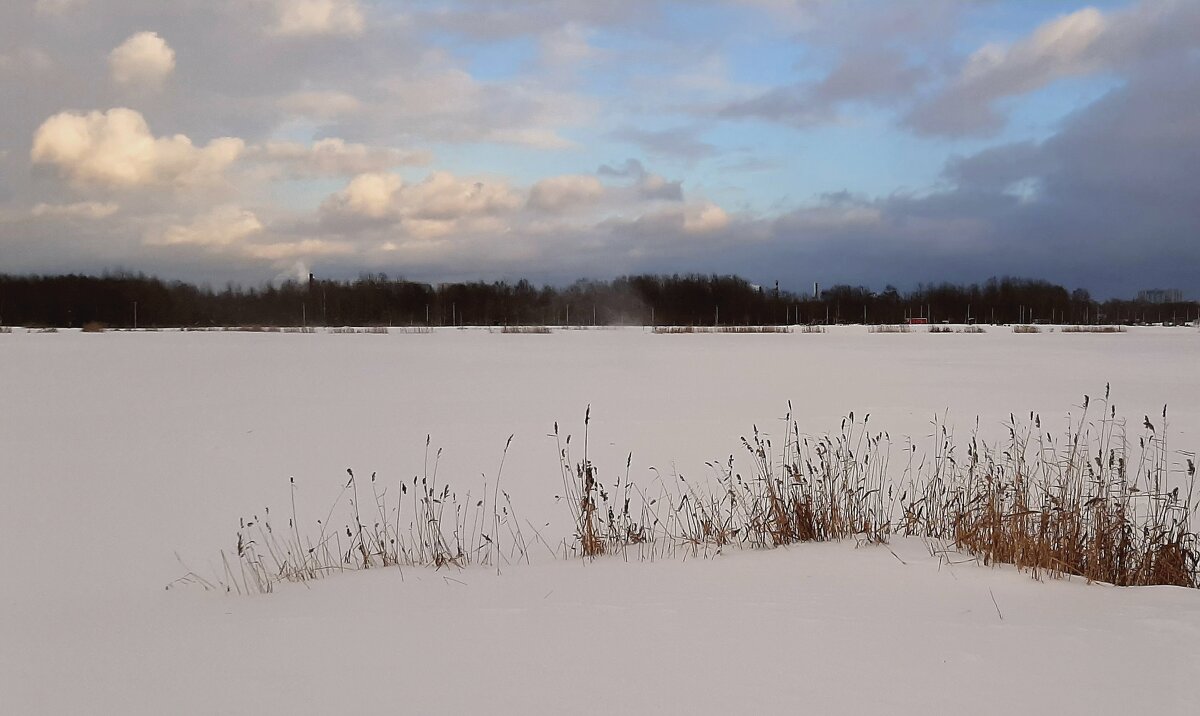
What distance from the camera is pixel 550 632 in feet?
9.37

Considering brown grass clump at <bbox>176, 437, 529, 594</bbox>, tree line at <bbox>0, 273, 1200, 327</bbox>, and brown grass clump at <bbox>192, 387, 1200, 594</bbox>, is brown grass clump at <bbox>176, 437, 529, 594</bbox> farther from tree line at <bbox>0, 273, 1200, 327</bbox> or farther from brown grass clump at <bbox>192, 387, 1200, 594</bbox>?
tree line at <bbox>0, 273, 1200, 327</bbox>

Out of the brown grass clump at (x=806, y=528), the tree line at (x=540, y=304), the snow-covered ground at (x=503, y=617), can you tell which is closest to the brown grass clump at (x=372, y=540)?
the brown grass clump at (x=806, y=528)

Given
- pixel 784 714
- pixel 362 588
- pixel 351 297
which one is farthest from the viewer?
pixel 351 297

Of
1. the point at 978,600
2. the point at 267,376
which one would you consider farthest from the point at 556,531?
the point at 267,376

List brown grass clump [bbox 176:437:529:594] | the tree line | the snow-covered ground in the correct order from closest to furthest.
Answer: the snow-covered ground
brown grass clump [bbox 176:437:529:594]
the tree line

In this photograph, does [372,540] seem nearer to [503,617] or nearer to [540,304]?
[503,617]

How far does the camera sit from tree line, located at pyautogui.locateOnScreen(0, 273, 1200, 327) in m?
66.6

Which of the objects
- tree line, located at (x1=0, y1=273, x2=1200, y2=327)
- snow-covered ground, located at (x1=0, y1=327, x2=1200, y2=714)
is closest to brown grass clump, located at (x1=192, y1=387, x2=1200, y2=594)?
snow-covered ground, located at (x1=0, y1=327, x2=1200, y2=714)

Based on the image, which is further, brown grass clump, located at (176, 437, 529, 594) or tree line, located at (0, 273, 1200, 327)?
tree line, located at (0, 273, 1200, 327)

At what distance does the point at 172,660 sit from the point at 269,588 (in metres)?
0.97

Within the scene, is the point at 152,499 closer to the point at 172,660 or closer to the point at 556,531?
the point at 556,531

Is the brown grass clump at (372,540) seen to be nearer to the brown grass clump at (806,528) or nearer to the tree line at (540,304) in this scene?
the brown grass clump at (806,528)

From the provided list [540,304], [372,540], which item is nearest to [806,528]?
[372,540]

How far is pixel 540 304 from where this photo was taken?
77.6 m
